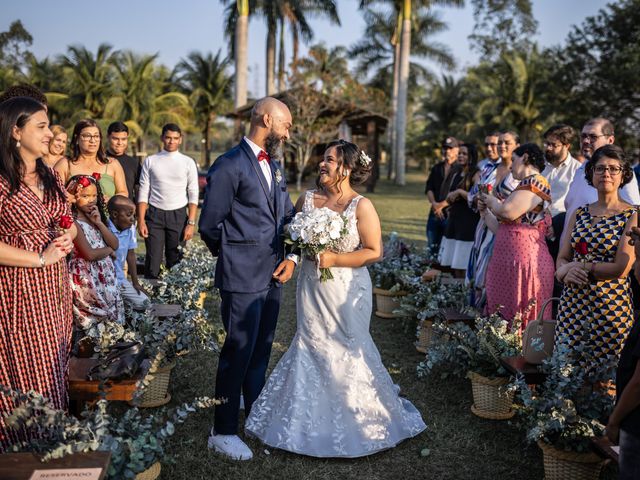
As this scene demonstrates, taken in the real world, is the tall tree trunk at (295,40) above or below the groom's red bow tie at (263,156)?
above

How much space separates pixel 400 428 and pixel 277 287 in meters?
1.46

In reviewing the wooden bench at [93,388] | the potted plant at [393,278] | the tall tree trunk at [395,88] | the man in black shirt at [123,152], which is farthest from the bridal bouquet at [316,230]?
the tall tree trunk at [395,88]

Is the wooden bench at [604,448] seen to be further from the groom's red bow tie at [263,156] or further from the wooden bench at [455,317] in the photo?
the groom's red bow tie at [263,156]

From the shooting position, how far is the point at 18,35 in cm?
4694

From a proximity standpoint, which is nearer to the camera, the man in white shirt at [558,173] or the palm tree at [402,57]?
the man in white shirt at [558,173]

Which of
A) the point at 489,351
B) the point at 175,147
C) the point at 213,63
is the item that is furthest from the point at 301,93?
the point at 489,351

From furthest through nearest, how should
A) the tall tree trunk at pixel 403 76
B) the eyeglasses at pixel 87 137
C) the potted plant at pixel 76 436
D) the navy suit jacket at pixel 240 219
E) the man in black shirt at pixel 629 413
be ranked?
the tall tree trunk at pixel 403 76
the eyeglasses at pixel 87 137
the navy suit jacket at pixel 240 219
the potted plant at pixel 76 436
the man in black shirt at pixel 629 413

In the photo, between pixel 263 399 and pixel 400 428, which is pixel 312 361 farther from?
pixel 400 428

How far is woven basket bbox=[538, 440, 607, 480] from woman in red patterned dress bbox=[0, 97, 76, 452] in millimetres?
3087

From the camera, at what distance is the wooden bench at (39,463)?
2570mm

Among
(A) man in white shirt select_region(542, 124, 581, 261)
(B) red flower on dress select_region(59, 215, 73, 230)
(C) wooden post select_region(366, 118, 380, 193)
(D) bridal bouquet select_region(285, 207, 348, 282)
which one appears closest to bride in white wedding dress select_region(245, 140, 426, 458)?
(D) bridal bouquet select_region(285, 207, 348, 282)

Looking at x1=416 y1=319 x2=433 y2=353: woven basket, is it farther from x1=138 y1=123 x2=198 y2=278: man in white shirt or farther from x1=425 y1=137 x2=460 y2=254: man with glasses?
x1=138 y1=123 x2=198 y2=278: man in white shirt

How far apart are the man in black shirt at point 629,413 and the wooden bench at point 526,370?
5.00ft

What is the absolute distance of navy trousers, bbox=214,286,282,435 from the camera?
13.3 feet
